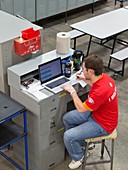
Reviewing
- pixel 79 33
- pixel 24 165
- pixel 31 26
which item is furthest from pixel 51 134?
pixel 79 33

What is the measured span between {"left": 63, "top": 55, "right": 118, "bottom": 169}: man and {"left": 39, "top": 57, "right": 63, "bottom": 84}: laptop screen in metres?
0.20

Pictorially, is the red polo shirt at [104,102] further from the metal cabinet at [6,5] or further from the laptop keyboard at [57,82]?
the metal cabinet at [6,5]

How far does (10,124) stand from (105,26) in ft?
8.90

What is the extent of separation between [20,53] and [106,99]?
969 mm

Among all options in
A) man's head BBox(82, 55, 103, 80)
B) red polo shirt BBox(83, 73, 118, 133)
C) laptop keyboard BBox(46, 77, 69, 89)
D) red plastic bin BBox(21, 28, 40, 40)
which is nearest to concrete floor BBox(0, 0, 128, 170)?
red polo shirt BBox(83, 73, 118, 133)

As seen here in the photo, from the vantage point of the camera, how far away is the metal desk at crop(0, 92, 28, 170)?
3080 millimetres

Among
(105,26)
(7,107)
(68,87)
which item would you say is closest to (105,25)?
(105,26)

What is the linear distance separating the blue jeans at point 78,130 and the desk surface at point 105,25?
78.0 inches

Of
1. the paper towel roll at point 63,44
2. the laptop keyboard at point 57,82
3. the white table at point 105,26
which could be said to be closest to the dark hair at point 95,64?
the laptop keyboard at point 57,82

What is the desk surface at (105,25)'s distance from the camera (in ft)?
17.2

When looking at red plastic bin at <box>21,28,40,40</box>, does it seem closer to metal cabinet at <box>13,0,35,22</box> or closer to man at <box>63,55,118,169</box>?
man at <box>63,55,118,169</box>

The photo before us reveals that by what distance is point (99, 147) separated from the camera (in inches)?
157

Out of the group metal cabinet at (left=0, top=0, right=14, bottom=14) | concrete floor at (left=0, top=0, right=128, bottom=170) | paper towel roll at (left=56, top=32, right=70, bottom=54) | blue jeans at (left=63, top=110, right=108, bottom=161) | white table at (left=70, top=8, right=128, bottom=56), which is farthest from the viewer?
metal cabinet at (left=0, top=0, right=14, bottom=14)

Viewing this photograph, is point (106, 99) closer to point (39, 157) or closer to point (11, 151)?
point (39, 157)
